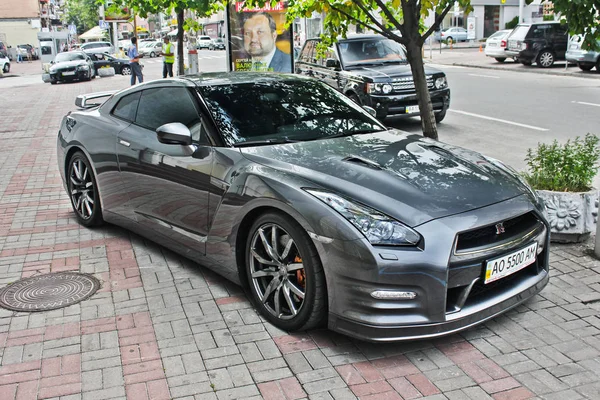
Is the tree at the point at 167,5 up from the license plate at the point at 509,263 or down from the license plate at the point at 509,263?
up

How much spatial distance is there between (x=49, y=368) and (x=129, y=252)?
2.01 metres

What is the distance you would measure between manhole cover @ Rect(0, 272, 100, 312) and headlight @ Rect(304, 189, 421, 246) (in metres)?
2.11

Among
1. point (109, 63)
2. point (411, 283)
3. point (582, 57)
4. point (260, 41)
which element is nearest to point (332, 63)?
point (260, 41)

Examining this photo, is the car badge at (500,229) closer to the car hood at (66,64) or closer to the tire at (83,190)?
the tire at (83,190)

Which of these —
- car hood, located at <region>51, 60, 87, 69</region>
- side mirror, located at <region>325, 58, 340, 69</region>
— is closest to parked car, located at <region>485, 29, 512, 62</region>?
side mirror, located at <region>325, 58, 340, 69</region>

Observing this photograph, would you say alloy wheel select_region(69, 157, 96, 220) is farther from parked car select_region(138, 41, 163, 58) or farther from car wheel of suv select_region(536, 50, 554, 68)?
parked car select_region(138, 41, 163, 58)

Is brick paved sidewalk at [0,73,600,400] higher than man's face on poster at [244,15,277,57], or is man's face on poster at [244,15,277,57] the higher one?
man's face on poster at [244,15,277,57]

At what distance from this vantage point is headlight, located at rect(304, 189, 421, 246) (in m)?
3.49

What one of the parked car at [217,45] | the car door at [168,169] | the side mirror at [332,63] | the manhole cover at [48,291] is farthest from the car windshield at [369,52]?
the parked car at [217,45]

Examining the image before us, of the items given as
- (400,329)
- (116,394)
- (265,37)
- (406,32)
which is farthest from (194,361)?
(265,37)

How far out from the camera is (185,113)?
495cm

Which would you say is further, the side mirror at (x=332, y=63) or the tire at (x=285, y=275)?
the side mirror at (x=332, y=63)

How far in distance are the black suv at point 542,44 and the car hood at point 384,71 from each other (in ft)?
50.6

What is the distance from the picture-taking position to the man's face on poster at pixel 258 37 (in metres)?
14.7
